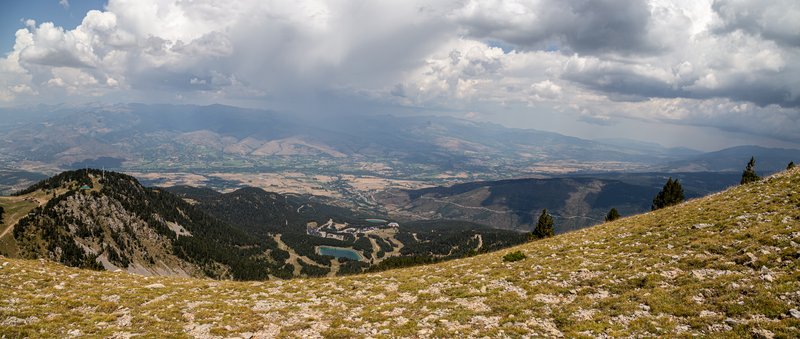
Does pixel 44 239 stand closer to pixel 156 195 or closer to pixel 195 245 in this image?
pixel 195 245

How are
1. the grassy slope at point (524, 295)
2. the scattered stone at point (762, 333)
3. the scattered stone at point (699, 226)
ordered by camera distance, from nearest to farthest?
the scattered stone at point (762, 333)
the grassy slope at point (524, 295)
the scattered stone at point (699, 226)

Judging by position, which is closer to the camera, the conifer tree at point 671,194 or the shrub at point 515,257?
the shrub at point 515,257

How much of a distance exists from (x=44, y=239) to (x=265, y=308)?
99374 mm

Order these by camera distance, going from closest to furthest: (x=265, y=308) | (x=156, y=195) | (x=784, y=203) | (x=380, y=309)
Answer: (x=380, y=309)
(x=265, y=308)
(x=784, y=203)
(x=156, y=195)

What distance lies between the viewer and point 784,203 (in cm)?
2747

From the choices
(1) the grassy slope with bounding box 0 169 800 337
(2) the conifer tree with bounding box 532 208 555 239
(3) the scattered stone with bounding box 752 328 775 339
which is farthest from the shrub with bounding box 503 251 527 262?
(2) the conifer tree with bounding box 532 208 555 239

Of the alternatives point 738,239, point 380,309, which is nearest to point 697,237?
point 738,239

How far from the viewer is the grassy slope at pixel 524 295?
16.4 m

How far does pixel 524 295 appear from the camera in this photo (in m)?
21.8

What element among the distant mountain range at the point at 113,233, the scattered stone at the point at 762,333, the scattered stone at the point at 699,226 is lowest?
the distant mountain range at the point at 113,233

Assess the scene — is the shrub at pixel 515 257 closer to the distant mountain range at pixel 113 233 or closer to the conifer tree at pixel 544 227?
the distant mountain range at pixel 113 233

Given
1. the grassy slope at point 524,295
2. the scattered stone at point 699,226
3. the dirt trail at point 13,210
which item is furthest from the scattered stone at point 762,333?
the dirt trail at point 13,210

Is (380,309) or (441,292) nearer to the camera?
(380,309)

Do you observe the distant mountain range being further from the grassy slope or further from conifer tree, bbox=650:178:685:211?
conifer tree, bbox=650:178:685:211
